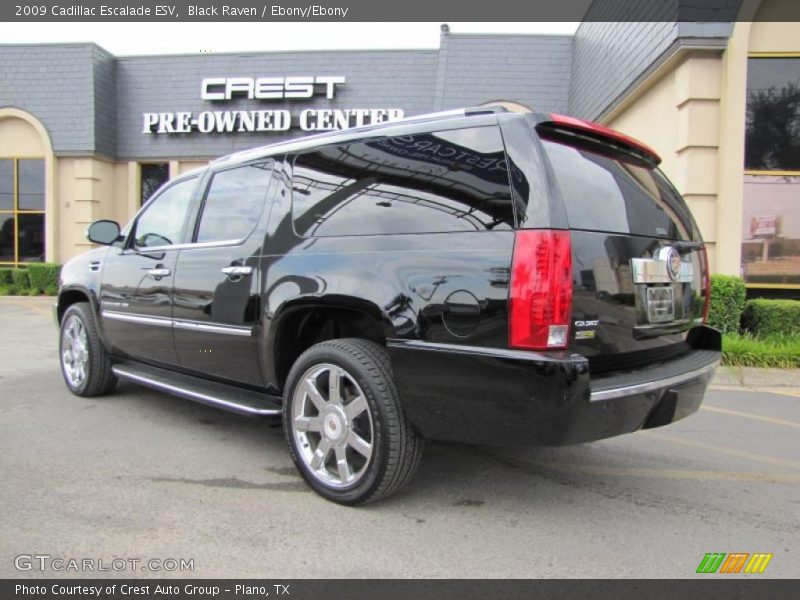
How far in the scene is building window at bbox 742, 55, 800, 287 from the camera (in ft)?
26.8

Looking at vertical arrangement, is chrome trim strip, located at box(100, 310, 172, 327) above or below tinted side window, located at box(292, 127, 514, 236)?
below

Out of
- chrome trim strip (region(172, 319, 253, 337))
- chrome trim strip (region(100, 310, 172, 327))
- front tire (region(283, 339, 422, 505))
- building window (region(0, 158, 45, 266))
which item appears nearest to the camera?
front tire (region(283, 339, 422, 505))

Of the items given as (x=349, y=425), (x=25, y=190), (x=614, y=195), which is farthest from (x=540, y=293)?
(x=25, y=190)

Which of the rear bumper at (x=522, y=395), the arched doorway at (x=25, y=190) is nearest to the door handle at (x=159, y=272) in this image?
the rear bumper at (x=522, y=395)

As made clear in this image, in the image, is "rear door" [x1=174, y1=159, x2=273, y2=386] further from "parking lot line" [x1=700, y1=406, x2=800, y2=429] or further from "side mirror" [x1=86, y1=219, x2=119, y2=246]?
"parking lot line" [x1=700, y1=406, x2=800, y2=429]

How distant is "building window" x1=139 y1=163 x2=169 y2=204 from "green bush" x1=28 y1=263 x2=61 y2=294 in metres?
2.93

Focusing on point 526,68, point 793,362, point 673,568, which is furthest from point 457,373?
point 526,68

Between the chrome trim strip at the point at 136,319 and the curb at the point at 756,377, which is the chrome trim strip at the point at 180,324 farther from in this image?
the curb at the point at 756,377

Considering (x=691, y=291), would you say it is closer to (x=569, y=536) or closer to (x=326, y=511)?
(x=569, y=536)

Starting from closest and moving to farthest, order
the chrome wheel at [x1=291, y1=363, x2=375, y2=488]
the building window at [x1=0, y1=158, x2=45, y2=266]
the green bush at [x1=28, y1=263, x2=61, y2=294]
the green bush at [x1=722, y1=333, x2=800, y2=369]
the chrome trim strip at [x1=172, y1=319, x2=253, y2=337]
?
the chrome wheel at [x1=291, y1=363, x2=375, y2=488], the chrome trim strip at [x1=172, y1=319, x2=253, y2=337], the green bush at [x1=722, y1=333, x2=800, y2=369], the green bush at [x1=28, y1=263, x2=61, y2=294], the building window at [x1=0, y1=158, x2=45, y2=266]

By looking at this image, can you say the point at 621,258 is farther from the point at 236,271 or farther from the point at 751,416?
the point at 751,416

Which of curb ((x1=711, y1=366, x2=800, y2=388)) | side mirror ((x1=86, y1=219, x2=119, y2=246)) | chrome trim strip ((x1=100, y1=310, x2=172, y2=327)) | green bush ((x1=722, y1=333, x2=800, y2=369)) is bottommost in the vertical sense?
curb ((x1=711, y1=366, x2=800, y2=388))

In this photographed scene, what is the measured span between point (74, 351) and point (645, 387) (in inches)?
189

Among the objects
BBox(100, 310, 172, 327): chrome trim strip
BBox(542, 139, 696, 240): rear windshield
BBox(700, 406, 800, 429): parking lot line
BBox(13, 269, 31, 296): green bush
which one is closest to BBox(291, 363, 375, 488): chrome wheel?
BBox(542, 139, 696, 240): rear windshield
